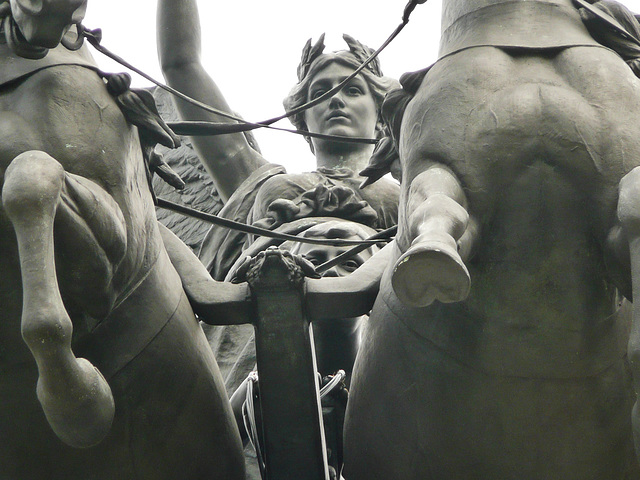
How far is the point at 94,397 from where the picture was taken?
232 inches

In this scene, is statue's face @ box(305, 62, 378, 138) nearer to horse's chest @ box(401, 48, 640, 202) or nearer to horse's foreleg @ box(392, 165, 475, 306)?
horse's chest @ box(401, 48, 640, 202)

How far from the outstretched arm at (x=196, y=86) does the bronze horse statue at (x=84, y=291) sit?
4.16 m

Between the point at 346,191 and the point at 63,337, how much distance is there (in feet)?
15.2

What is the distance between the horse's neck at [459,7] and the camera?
6.86 m

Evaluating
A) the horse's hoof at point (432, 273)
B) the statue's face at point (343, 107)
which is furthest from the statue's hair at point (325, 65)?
the horse's hoof at point (432, 273)

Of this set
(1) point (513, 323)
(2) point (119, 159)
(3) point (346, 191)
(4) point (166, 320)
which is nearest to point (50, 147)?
(2) point (119, 159)

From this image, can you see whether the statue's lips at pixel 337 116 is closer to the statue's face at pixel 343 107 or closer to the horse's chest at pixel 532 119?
the statue's face at pixel 343 107

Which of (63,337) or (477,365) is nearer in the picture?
(63,337)

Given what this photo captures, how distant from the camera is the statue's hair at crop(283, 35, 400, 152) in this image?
37.1 ft

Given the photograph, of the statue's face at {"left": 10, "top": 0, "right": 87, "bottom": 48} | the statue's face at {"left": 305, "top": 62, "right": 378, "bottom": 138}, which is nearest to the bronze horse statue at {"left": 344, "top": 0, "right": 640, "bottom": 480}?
the statue's face at {"left": 10, "top": 0, "right": 87, "bottom": 48}

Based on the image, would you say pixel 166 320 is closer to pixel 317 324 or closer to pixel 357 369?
pixel 357 369

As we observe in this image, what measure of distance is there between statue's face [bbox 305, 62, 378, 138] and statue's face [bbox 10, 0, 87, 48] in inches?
192

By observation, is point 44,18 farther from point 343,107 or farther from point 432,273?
point 343,107

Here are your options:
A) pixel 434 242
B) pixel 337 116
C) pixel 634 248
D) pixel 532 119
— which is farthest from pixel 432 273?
pixel 337 116
